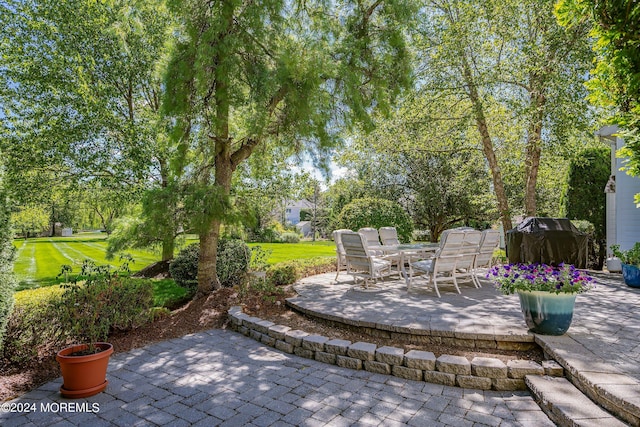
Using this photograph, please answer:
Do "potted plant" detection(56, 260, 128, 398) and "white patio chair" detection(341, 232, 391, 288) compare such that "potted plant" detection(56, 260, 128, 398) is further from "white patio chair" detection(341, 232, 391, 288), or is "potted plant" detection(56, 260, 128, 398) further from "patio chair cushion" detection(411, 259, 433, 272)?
"patio chair cushion" detection(411, 259, 433, 272)

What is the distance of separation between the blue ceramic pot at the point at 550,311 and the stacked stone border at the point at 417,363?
1.43 feet

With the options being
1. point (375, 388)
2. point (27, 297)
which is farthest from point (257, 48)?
point (375, 388)

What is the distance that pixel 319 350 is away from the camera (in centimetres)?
383

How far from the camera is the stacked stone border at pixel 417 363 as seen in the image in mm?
3070

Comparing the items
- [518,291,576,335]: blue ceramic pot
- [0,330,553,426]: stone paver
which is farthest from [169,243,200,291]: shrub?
[518,291,576,335]: blue ceramic pot

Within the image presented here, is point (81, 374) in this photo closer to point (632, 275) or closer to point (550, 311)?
point (550, 311)

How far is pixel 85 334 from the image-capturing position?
4.07 metres

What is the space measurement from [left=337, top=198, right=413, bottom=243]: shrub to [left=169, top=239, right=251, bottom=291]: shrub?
445 centimetres

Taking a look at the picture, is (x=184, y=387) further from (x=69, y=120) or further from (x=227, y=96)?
(x=69, y=120)

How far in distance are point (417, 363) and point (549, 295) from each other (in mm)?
1459

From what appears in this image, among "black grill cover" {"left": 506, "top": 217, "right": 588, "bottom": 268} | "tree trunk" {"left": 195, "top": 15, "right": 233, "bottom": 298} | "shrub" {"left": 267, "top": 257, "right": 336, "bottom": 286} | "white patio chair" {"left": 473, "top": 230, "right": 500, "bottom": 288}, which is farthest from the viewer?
"black grill cover" {"left": 506, "top": 217, "right": 588, "bottom": 268}

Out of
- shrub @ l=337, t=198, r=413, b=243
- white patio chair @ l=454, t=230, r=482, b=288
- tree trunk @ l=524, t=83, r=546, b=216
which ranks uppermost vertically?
tree trunk @ l=524, t=83, r=546, b=216

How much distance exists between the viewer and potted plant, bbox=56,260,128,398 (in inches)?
118

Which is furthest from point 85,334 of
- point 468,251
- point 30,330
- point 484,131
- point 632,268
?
point 484,131
